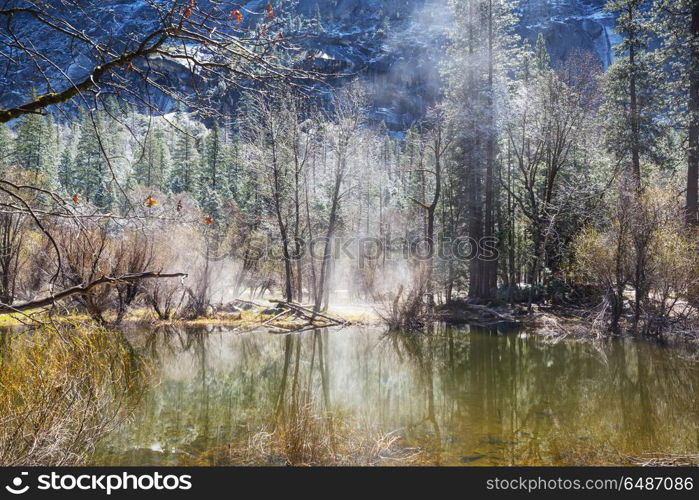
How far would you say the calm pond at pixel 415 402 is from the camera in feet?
22.6

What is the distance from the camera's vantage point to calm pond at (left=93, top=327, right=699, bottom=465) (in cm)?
690

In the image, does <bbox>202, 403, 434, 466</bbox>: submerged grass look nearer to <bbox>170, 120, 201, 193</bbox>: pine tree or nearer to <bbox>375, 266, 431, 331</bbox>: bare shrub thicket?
<bbox>375, 266, 431, 331</bbox>: bare shrub thicket

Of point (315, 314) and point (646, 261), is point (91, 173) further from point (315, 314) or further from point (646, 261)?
point (646, 261)

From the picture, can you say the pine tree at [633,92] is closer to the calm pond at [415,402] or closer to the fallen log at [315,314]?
the calm pond at [415,402]

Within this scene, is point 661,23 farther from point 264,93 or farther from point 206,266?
point 264,93

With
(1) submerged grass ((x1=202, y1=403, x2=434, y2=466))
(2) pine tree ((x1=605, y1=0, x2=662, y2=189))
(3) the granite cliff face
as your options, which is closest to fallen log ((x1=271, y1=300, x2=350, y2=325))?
(1) submerged grass ((x1=202, y1=403, x2=434, y2=466))

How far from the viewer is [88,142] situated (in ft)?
168

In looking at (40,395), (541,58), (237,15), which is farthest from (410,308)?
(541,58)

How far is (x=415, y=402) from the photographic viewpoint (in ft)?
32.2

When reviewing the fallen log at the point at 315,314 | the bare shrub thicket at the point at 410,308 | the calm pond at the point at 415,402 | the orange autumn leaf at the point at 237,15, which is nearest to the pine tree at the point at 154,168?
the fallen log at the point at 315,314

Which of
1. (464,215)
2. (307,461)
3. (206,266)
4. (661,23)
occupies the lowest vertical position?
(307,461)

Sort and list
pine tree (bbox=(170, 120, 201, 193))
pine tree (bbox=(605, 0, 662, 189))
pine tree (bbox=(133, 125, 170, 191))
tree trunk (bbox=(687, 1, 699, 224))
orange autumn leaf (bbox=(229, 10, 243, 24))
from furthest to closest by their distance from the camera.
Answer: pine tree (bbox=(133, 125, 170, 191)), pine tree (bbox=(170, 120, 201, 193)), pine tree (bbox=(605, 0, 662, 189)), tree trunk (bbox=(687, 1, 699, 224)), orange autumn leaf (bbox=(229, 10, 243, 24))
